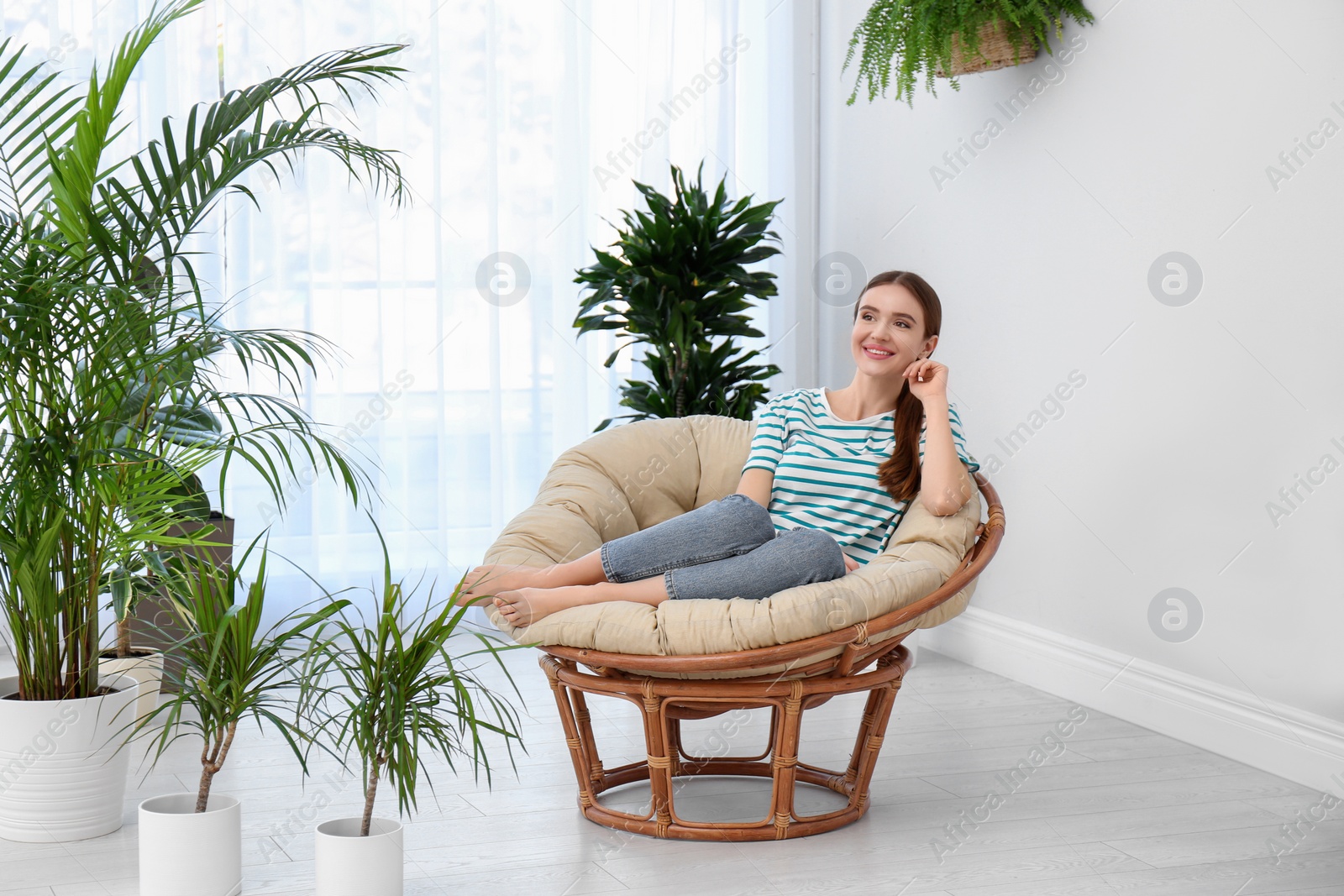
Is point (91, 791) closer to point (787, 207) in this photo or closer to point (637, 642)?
point (637, 642)

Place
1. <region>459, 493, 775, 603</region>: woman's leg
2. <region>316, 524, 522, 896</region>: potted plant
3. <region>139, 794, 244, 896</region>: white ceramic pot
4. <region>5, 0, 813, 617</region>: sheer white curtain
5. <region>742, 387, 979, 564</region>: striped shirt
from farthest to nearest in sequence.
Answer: <region>5, 0, 813, 617</region>: sheer white curtain, <region>742, 387, 979, 564</region>: striped shirt, <region>459, 493, 775, 603</region>: woman's leg, <region>139, 794, 244, 896</region>: white ceramic pot, <region>316, 524, 522, 896</region>: potted plant

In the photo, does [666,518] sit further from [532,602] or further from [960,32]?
[960,32]

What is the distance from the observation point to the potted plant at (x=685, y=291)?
3398mm

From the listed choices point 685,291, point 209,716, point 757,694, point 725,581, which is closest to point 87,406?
point 209,716

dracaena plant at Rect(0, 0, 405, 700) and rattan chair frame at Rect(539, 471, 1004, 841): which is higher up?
dracaena plant at Rect(0, 0, 405, 700)

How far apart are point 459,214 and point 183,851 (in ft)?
8.40

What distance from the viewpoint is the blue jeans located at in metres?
2.21

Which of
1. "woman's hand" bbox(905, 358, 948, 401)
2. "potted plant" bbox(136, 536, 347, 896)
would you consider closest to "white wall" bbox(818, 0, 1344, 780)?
"woman's hand" bbox(905, 358, 948, 401)

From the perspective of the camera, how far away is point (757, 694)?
2117mm

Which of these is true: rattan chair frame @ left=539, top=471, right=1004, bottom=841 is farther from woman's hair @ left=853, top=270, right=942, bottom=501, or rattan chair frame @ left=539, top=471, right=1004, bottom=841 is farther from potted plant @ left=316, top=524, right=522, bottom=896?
potted plant @ left=316, top=524, right=522, bottom=896

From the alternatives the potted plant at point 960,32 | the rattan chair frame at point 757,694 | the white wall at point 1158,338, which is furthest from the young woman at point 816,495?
the potted plant at point 960,32

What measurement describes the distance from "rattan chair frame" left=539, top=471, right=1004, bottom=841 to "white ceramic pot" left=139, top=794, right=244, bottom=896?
23.7 inches

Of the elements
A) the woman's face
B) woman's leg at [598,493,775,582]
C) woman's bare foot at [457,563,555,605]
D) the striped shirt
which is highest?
the woman's face

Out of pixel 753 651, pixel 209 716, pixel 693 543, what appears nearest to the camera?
pixel 209 716
